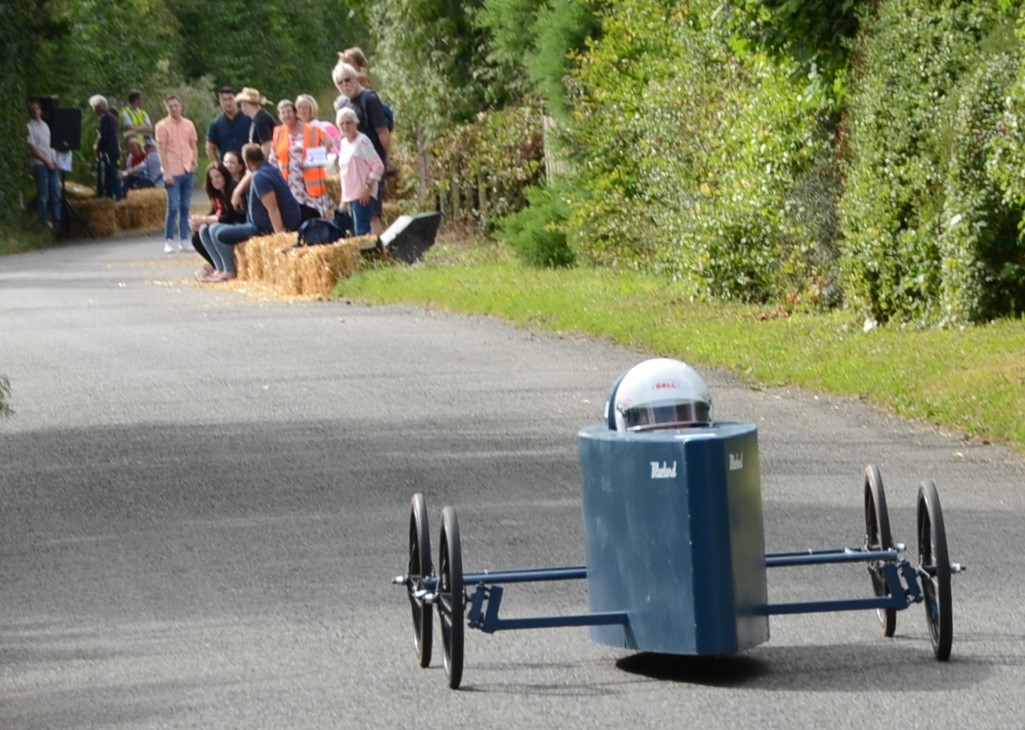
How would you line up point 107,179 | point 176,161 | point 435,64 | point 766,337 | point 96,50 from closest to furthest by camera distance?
point 766,337, point 435,64, point 176,161, point 107,179, point 96,50

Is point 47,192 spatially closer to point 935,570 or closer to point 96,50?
point 96,50

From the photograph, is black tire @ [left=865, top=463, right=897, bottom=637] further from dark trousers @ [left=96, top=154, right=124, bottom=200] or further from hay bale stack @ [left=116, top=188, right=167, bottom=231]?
dark trousers @ [left=96, top=154, right=124, bottom=200]

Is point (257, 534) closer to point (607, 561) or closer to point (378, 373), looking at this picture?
point (607, 561)

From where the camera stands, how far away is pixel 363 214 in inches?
979

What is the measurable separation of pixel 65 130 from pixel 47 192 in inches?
47.3

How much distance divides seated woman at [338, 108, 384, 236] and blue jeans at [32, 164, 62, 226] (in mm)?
13911

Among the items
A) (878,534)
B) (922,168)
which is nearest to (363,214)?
(922,168)

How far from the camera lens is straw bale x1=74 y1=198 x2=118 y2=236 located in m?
39.1

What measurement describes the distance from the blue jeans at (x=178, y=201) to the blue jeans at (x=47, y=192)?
14.5 feet

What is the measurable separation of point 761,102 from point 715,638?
12722 millimetres

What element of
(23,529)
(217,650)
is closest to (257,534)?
(23,529)

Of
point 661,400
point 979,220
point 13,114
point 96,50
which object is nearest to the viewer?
point 661,400

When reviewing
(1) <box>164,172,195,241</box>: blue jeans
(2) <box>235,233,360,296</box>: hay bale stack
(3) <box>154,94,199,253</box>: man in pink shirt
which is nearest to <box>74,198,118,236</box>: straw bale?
(1) <box>164,172,195,241</box>: blue jeans

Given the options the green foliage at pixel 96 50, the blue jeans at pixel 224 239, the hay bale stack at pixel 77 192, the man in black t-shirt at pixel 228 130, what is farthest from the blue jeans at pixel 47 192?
the blue jeans at pixel 224 239
